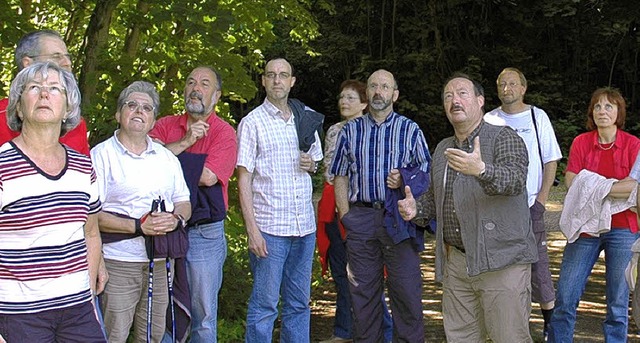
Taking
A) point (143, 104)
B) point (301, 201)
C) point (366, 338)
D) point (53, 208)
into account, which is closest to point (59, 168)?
point (53, 208)

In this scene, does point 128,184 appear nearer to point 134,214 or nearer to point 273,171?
point 134,214

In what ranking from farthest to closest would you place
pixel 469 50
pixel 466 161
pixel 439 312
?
1. pixel 469 50
2. pixel 439 312
3. pixel 466 161

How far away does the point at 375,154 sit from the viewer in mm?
5492

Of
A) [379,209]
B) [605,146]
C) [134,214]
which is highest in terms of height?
[605,146]

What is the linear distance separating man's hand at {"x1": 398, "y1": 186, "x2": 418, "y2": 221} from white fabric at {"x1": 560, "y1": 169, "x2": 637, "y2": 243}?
1308 mm

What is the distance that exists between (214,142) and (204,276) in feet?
2.65

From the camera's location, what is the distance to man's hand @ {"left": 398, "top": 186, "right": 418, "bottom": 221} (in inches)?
198

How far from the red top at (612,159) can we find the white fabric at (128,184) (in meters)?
3.13

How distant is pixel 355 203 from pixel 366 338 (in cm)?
96

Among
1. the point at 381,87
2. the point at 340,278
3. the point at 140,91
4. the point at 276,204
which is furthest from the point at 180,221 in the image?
the point at 340,278

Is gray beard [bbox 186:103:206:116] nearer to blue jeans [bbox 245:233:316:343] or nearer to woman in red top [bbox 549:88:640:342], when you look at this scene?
blue jeans [bbox 245:233:316:343]

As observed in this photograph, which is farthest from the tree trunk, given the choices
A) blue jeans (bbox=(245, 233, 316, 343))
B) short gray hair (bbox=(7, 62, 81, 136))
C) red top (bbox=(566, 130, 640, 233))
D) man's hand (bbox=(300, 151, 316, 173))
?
red top (bbox=(566, 130, 640, 233))

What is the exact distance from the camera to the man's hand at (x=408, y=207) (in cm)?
502

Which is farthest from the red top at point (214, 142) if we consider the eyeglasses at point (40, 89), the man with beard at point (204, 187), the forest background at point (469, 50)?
the forest background at point (469, 50)
